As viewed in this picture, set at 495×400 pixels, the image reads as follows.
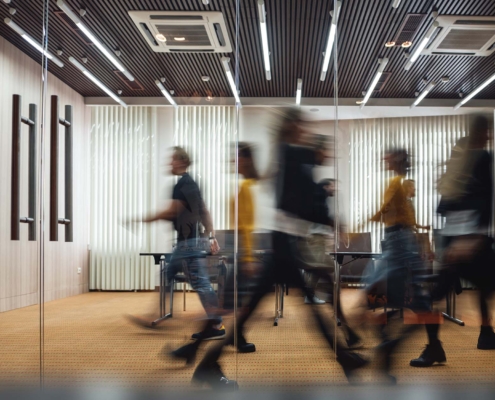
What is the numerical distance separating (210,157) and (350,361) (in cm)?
159

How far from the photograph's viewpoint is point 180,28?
3.34m

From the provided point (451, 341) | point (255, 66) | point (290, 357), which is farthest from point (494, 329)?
point (255, 66)

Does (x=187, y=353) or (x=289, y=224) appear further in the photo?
(x=187, y=353)

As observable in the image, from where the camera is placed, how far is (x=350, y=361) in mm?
3350

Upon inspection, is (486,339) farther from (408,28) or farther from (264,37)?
(264,37)

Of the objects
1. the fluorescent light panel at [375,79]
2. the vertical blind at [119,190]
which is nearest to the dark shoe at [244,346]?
the vertical blind at [119,190]

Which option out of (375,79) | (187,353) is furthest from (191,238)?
(375,79)

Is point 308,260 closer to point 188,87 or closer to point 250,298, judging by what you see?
point 250,298

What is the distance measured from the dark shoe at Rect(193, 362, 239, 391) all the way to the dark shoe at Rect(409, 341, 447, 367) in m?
1.21

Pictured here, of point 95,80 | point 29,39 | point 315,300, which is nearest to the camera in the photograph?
point 315,300

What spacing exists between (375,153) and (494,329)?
4.82ft

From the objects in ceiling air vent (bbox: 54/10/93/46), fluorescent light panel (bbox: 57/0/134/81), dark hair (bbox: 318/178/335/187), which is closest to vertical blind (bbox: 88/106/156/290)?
fluorescent light panel (bbox: 57/0/134/81)

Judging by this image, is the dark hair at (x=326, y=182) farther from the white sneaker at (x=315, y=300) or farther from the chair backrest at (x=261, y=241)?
the white sneaker at (x=315, y=300)

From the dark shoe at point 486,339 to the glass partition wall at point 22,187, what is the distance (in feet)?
9.36
